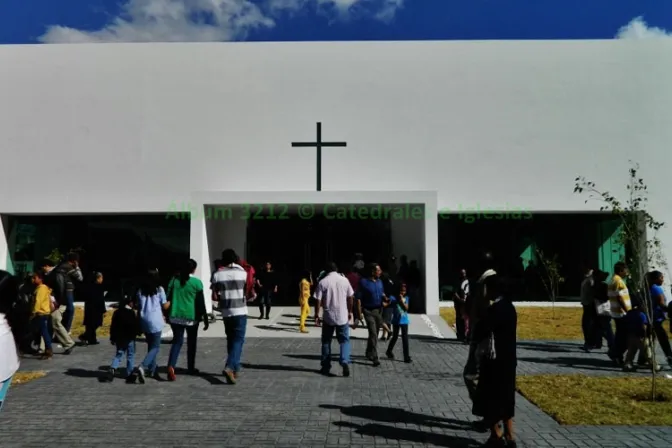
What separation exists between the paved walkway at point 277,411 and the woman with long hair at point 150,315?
0.52 m

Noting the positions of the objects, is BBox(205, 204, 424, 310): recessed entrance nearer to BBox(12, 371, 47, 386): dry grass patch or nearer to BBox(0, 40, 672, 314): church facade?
BBox(0, 40, 672, 314): church facade

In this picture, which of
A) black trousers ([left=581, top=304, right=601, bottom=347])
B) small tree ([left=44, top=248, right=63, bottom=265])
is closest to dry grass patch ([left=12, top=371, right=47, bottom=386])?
black trousers ([left=581, top=304, right=601, bottom=347])

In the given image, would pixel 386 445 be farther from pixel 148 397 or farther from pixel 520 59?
pixel 520 59

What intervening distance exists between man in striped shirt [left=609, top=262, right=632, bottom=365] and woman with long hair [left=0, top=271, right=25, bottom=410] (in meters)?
8.61

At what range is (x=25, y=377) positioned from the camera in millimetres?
8289

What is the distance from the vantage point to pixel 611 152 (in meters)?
18.0

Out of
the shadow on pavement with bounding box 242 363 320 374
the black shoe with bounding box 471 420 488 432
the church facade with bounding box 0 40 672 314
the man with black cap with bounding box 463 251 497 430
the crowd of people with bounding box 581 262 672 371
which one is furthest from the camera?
the church facade with bounding box 0 40 672 314

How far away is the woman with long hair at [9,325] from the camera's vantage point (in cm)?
393

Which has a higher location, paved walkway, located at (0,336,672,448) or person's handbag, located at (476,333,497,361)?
person's handbag, located at (476,333,497,361)

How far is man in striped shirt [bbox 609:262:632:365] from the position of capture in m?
9.27

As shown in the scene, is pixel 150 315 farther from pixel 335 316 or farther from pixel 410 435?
pixel 410 435

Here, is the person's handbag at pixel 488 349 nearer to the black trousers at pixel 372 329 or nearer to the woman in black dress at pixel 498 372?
the woman in black dress at pixel 498 372

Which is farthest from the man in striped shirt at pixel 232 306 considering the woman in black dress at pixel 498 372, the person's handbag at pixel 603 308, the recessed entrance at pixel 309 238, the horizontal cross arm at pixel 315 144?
the recessed entrance at pixel 309 238

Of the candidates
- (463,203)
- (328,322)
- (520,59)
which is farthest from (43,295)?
(520,59)
